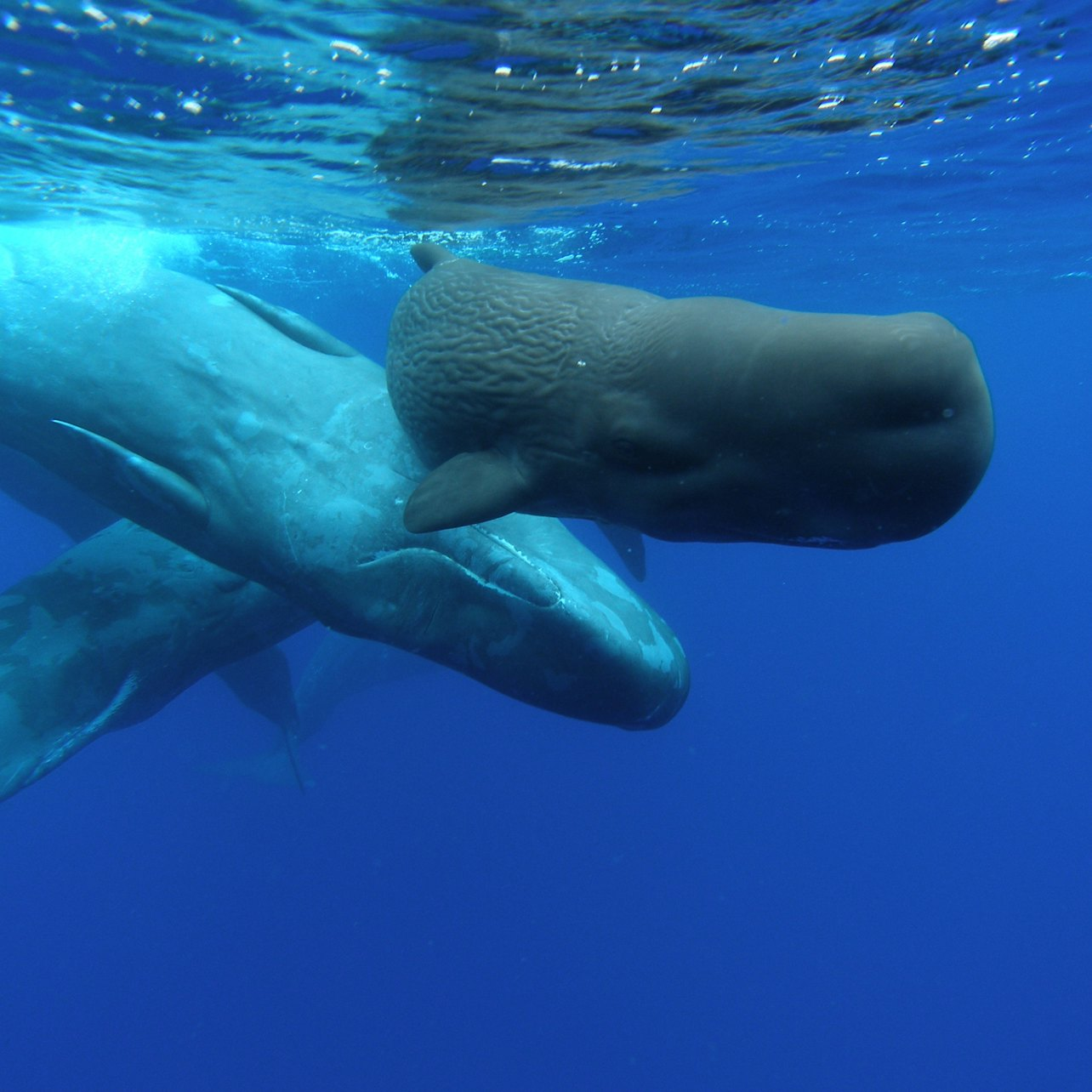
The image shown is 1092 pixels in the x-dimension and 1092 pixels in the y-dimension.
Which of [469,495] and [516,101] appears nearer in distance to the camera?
[469,495]

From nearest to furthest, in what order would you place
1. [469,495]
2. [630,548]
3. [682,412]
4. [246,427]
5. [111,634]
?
[682,412]
[469,495]
[246,427]
[111,634]
[630,548]

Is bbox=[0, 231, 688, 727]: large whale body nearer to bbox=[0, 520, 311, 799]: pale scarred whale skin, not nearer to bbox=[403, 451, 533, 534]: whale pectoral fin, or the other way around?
bbox=[0, 520, 311, 799]: pale scarred whale skin

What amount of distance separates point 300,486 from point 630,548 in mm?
2983

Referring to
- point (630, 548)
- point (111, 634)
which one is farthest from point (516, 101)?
point (111, 634)

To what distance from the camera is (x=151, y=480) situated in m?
5.44

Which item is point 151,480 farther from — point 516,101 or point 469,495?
point 516,101

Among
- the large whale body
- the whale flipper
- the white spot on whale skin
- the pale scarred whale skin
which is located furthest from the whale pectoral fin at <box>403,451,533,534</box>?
the pale scarred whale skin

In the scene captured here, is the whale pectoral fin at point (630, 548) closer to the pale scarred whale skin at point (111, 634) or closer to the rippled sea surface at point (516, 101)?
the pale scarred whale skin at point (111, 634)

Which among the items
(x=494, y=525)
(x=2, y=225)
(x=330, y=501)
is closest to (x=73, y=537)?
(x=330, y=501)

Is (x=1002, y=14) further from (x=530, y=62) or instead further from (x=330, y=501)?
(x=330, y=501)

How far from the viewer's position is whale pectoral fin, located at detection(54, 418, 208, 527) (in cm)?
543

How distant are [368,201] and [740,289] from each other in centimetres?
1917

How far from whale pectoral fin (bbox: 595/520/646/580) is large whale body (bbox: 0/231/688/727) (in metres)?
0.86

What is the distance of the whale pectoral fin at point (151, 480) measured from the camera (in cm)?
543
